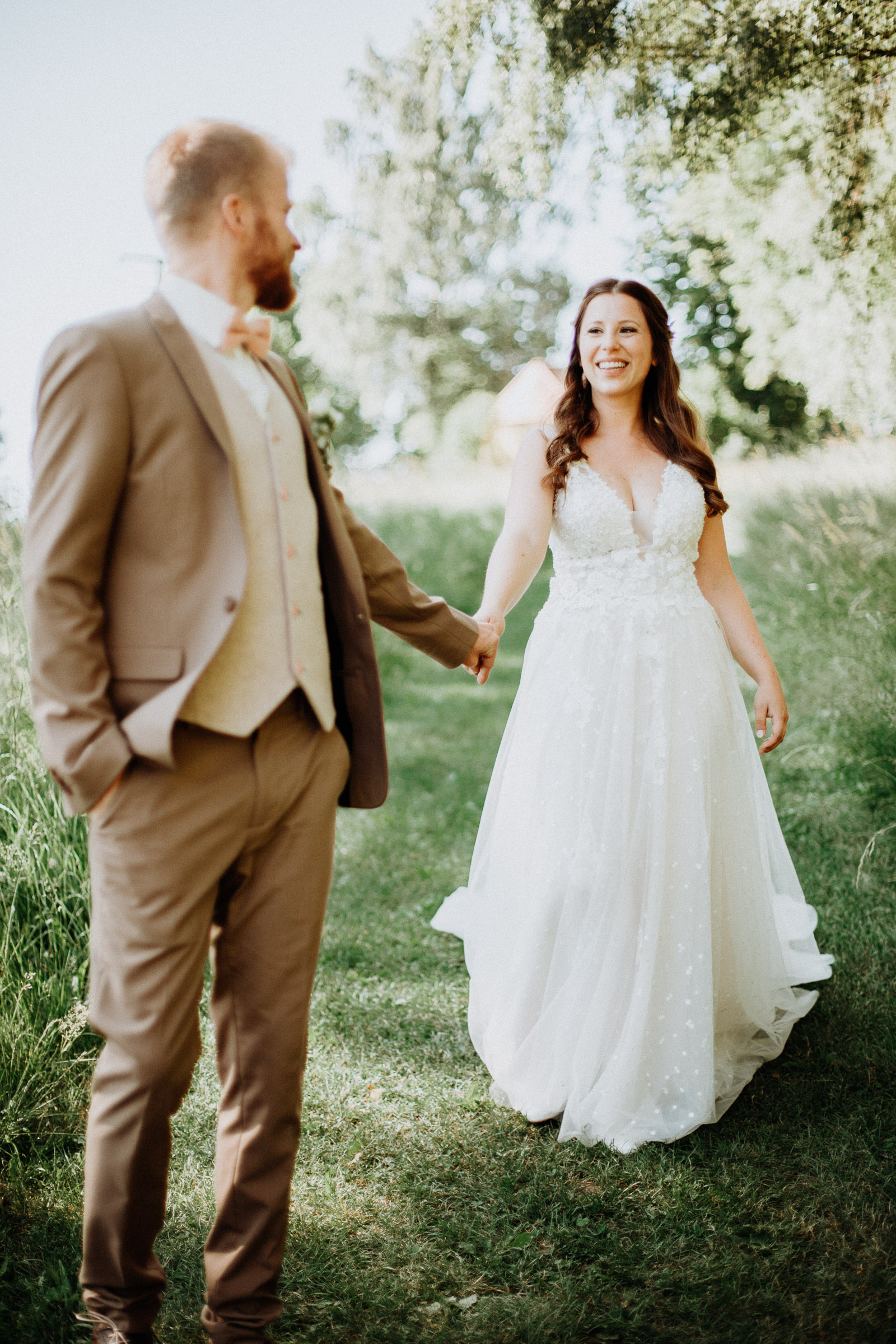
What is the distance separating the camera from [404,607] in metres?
2.25

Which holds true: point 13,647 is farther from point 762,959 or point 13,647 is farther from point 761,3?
point 761,3

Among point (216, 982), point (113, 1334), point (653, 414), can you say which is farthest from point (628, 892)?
point (113, 1334)

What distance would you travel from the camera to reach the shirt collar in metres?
1.75

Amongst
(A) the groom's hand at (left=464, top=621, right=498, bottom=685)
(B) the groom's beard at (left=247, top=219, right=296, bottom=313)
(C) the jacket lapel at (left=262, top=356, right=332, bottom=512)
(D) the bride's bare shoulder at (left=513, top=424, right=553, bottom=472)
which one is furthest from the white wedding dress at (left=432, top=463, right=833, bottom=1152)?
(B) the groom's beard at (left=247, top=219, right=296, bottom=313)

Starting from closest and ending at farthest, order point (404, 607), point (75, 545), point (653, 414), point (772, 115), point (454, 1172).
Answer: point (75, 545), point (404, 607), point (454, 1172), point (653, 414), point (772, 115)

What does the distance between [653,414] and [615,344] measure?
28cm

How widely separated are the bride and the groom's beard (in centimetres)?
124

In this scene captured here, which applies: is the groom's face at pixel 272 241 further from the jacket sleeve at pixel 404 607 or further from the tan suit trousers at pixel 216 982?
the tan suit trousers at pixel 216 982

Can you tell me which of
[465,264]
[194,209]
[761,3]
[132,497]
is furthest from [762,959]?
[465,264]

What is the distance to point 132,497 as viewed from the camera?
1656 millimetres

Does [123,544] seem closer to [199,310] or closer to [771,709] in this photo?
[199,310]

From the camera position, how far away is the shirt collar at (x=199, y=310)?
1.75 metres

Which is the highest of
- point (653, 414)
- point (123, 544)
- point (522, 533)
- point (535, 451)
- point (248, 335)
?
point (248, 335)

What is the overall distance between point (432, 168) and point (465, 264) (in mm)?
8925
